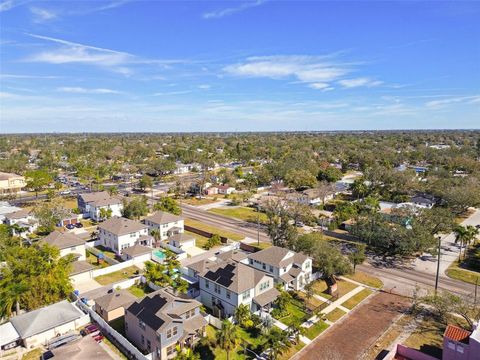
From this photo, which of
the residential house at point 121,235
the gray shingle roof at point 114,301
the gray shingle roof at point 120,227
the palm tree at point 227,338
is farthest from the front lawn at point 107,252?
the palm tree at point 227,338

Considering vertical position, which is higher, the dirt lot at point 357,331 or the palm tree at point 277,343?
the palm tree at point 277,343

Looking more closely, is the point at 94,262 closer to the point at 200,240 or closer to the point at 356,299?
the point at 200,240

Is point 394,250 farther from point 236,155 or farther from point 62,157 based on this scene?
point 62,157

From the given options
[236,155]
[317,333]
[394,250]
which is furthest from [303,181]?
[236,155]

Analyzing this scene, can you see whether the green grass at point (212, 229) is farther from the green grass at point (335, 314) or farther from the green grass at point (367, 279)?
Answer: the green grass at point (335, 314)

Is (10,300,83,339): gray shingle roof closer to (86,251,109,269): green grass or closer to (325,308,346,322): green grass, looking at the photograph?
(86,251,109,269): green grass

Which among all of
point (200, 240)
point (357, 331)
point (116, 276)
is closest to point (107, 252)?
point (116, 276)
